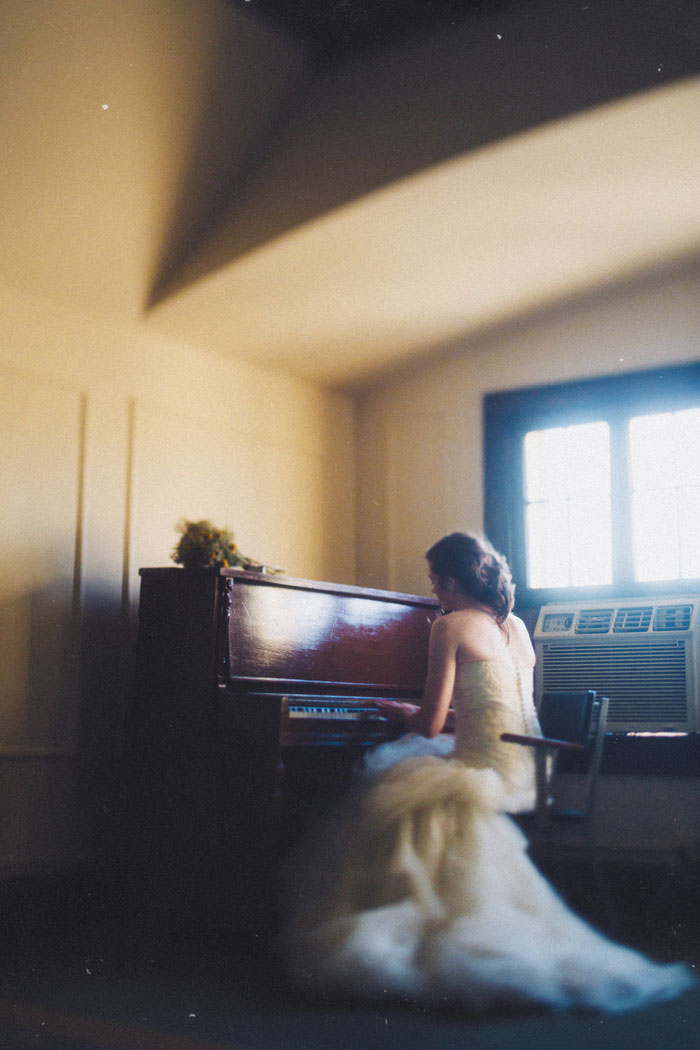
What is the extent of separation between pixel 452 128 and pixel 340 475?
2424 mm

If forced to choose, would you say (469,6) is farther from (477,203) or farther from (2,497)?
(2,497)

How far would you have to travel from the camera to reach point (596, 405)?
18.2ft

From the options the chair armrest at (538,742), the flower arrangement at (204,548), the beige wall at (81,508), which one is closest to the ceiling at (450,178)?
the beige wall at (81,508)

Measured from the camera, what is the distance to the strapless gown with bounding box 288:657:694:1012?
256 cm

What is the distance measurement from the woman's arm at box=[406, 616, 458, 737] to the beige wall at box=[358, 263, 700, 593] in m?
2.58

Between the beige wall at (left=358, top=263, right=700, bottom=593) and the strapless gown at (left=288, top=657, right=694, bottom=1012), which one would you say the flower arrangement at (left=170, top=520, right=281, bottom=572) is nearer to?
the strapless gown at (left=288, top=657, right=694, bottom=1012)

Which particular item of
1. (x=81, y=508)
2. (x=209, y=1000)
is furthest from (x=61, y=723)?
(x=209, y=1000)

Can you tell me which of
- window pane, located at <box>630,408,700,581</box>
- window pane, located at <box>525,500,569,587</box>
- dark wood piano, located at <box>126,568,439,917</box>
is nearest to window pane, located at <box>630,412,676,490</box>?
window pane, located at <box>630,408,700,581</box>

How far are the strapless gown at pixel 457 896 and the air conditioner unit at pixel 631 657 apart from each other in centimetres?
182

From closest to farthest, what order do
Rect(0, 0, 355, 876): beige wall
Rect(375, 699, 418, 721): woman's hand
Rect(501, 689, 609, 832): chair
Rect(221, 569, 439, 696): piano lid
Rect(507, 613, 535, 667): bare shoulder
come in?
Rect(501, 689, 609, 832): chair → Rect(507, 613, 535, 667): bare shoulder → Rect(375, 699, 418, 721): woman's hand → Rect(0, 0, 355, 876): beige wall → Rect(221, 569, 439, 696): piano lid

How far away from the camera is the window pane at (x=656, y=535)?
5305 millimetres

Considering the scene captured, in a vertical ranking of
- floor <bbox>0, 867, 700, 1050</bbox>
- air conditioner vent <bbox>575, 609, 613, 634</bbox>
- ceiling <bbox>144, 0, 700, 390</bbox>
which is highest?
ceiling <bbox>144, 0, 700, 390</bbox>

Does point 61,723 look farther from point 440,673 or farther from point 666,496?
point 666,496

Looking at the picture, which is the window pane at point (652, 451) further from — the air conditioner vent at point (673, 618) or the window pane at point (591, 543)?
the air conditioner vent at point (673, 618)
